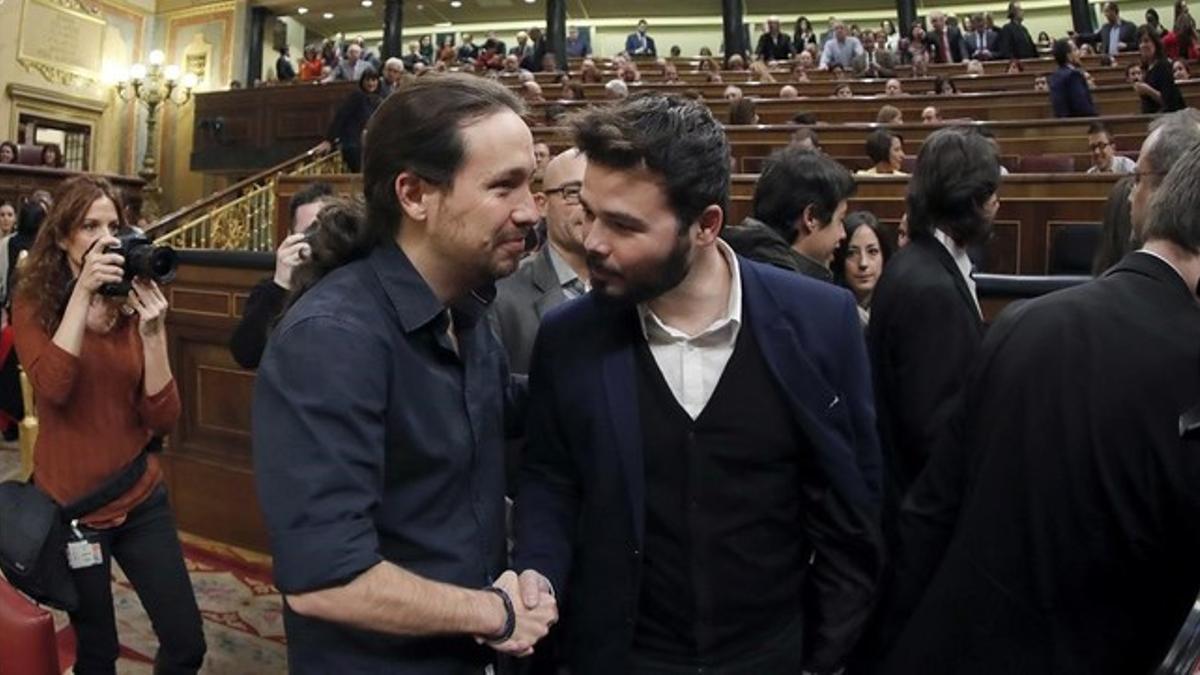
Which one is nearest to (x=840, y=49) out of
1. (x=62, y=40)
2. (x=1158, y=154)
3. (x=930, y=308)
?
(x=62, y=40)

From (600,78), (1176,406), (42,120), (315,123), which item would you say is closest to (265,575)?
(1176,406)

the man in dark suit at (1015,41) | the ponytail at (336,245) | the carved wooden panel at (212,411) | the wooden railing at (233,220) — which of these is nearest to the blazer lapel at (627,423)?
the ponytail at (336,245)

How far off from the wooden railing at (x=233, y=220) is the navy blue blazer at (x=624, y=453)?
5.49m

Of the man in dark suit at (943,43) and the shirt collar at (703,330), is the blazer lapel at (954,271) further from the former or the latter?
the man in dark suit at (943,43)

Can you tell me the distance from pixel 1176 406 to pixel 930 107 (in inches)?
309

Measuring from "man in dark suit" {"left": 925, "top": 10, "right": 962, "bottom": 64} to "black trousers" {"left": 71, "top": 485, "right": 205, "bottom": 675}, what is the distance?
519 inches

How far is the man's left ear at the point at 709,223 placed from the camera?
1280 millimetres

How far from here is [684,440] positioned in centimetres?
127

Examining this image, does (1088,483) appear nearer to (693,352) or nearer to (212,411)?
(693,352)

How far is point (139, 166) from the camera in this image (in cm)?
1570

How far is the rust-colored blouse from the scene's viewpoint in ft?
6.44

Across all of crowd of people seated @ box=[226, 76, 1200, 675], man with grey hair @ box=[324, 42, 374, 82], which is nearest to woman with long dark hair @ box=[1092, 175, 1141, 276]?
crowd of people seated @ box=[226, 76, 1200, 675]

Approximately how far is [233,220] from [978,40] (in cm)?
1127

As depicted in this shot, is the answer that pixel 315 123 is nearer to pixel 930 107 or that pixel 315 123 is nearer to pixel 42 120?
pixel 42 120
